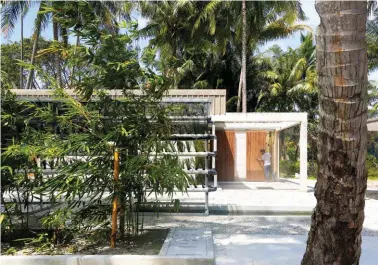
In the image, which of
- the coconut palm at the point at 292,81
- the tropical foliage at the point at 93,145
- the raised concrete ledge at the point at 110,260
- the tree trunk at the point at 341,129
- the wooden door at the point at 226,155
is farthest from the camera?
the coconut palm at the point at 292,81

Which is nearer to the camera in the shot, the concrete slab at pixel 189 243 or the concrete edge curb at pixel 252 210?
the concrete slab at pixel 189 243

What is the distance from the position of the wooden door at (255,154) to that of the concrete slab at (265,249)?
11568 mm

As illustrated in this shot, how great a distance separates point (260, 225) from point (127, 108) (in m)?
3.43

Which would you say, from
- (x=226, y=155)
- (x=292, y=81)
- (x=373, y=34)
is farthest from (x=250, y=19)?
(x=226, y=155)

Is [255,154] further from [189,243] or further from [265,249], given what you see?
[189,243]

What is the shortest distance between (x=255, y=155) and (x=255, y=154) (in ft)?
0.15

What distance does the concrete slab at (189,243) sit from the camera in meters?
4.69

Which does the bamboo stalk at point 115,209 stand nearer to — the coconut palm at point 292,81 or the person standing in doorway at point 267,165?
the person standing in doorway at point 267,165

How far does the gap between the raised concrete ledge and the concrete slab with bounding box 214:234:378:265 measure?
0.52 metres

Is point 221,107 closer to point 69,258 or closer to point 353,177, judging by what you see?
point 69,258

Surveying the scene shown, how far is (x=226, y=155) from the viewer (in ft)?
56.6

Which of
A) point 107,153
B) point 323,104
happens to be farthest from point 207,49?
point 323,104

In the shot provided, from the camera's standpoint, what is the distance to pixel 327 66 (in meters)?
2.97

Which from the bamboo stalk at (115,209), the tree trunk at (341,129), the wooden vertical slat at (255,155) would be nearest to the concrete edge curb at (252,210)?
the bamboo stalk at (115,209)
